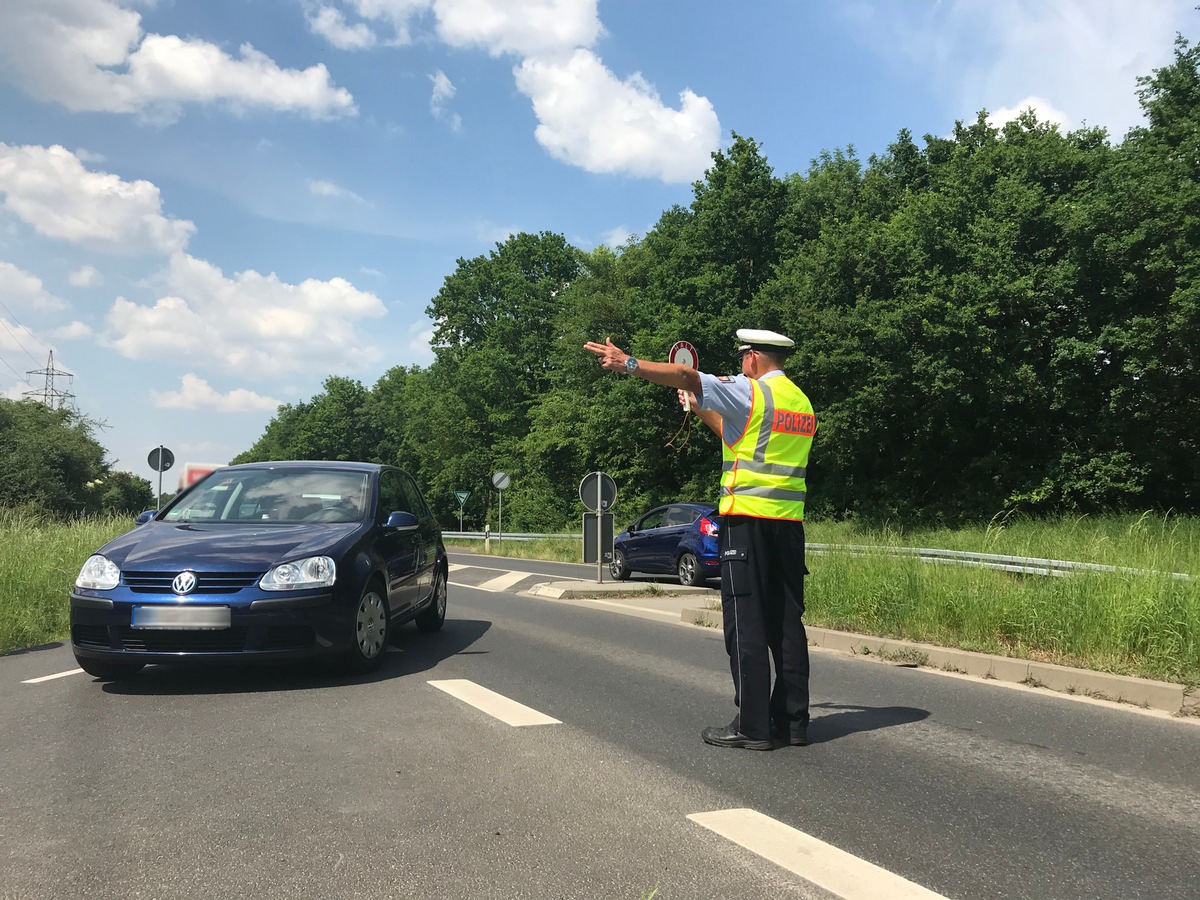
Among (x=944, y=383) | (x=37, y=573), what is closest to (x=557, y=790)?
(x=37, y=573)

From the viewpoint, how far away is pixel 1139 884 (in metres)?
3.02

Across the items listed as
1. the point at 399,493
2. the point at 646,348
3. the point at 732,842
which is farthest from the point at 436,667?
the point at 646,348

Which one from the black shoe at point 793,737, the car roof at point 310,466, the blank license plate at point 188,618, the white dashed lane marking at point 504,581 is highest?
the car roof at point 310,466

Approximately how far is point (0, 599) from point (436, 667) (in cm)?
576

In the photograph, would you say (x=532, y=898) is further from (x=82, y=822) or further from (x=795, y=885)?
(x=82, y=822)

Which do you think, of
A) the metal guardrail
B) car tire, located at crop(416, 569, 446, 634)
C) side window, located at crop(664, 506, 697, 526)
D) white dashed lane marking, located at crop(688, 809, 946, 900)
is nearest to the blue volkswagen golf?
car tire, located at crop(416, 569, 446, 634)

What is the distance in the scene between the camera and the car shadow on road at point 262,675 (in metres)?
6.24

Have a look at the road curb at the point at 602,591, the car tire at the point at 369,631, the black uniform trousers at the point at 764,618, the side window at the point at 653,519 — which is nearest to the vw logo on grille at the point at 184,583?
the car tire at the point at 369,631

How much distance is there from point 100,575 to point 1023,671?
6.49 metres

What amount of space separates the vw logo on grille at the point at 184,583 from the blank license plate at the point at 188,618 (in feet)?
0.36

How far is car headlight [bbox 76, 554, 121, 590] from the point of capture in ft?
19.8

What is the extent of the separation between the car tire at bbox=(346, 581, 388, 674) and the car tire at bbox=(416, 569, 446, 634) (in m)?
2.05

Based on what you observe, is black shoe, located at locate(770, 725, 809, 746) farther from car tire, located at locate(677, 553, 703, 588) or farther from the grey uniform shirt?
car tire, located at locate(677, 553, 703, 588)

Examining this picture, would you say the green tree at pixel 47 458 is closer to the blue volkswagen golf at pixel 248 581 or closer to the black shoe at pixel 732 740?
the blue volkswagen golf at pixel 248 581
